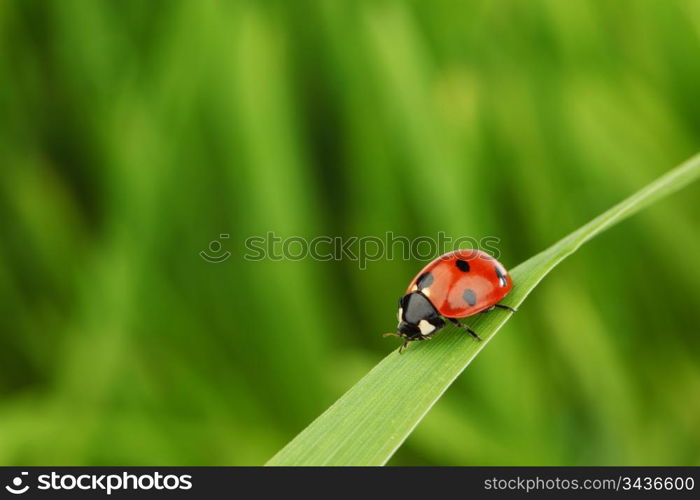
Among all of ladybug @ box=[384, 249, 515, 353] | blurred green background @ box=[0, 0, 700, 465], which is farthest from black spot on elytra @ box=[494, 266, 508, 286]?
blurred green background @ box=[0, 0, 700, 465]

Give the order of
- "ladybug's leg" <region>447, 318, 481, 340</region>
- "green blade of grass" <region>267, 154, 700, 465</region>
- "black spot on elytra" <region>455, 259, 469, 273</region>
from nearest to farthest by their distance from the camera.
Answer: "green blade of grass" <region>267, 154, 700, 465</region> → "ladybug's leg" <region>447, 318, 481, 340</region> → "black spot on elytra" <region>455, 259, 469, 273</region>

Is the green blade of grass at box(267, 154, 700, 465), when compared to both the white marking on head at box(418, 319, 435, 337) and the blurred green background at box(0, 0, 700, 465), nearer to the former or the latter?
the white marking on head at box(418, 319, 435, 337)

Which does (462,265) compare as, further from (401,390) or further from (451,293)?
(401,390)

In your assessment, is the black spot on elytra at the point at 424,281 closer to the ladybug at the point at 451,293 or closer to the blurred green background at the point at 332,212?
the ladybug at the point at 451,293
